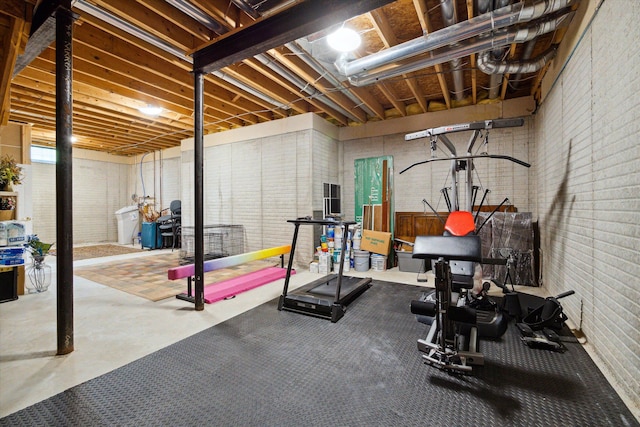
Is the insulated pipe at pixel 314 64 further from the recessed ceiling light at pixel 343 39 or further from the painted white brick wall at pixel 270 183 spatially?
the painted white brick wall at pixel 270 183

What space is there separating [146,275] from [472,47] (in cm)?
561

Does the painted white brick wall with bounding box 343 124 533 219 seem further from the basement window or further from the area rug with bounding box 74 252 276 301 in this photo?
the basement window

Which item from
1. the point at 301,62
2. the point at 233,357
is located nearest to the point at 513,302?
the point at 233,357

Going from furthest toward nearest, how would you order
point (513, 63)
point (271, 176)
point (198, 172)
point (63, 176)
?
point (271, 176) < point (513, 63) < point (198, 172) < point (63, 176)

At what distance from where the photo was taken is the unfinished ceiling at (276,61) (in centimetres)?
275

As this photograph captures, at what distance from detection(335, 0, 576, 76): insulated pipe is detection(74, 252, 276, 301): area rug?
3.67 m

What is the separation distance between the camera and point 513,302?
297 centimetres

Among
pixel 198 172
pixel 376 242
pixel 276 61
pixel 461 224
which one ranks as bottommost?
pixel 376 242

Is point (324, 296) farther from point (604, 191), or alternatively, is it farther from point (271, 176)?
point (271, 176)

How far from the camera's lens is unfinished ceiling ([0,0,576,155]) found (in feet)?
9.01

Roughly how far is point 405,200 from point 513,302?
3.09 meters

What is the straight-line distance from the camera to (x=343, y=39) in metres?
3.05

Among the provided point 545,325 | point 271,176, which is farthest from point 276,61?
point 545,325

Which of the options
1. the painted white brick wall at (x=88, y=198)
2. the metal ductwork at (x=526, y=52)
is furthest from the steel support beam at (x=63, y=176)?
the painted white brick wall at (x=88, y=198)
